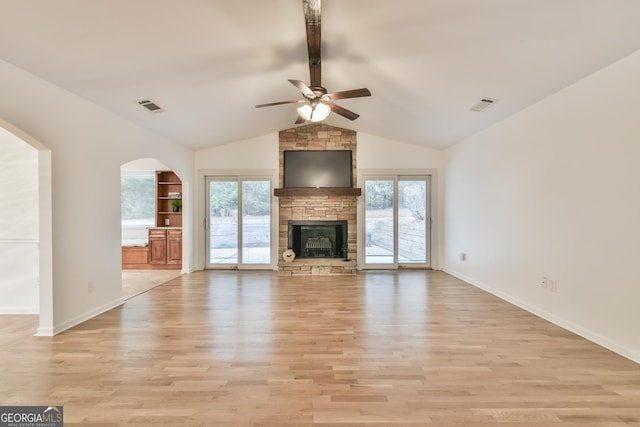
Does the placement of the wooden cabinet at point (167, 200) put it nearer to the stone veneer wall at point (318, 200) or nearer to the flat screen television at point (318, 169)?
the stone veneer wall at point (318, 200)

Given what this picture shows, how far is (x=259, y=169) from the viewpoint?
20.3 feet

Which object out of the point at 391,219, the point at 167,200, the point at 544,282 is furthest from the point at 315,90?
the point at 167,200

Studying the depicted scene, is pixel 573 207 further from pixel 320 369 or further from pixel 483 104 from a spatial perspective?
pixel 320 369

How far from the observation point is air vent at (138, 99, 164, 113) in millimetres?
3632

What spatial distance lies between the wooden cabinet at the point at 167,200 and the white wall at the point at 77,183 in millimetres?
2810

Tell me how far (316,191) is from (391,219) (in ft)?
5.82

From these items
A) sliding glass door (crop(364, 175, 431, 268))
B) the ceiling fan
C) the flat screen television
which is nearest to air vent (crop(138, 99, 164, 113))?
the ceiling fan

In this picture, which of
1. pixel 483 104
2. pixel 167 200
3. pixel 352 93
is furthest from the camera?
pixel 167 200

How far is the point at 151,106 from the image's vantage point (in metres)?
3.79

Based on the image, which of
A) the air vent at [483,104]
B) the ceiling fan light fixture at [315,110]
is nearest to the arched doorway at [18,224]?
the ceiling fan light fixture at [315,110]

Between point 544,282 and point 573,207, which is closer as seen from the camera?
point 573,207

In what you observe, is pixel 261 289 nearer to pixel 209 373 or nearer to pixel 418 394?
pixel 209 373

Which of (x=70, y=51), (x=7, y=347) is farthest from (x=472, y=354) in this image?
(x=70, y=51)

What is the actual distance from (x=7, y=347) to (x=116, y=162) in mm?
2282
